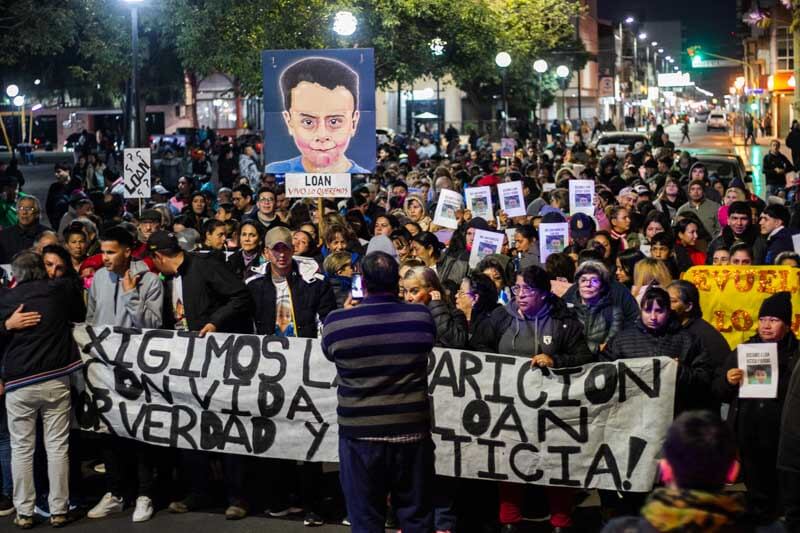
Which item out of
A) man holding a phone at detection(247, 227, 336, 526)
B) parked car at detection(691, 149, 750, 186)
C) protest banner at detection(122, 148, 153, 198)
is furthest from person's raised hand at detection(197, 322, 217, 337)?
parked car at detection(691, 149, 750, 186)

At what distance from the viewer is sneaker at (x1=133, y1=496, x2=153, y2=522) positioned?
8.70 m

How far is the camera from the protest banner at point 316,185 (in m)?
13.9

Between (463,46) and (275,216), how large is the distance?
2224 centimetres

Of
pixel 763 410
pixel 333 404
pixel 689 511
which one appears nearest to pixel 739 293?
pixel 763 410

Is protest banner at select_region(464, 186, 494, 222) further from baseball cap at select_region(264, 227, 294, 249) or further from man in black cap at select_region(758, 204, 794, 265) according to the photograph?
baseball cap at select_region(264, 227, 294, 249)

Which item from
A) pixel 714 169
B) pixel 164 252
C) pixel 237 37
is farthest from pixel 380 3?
pixel 164 252

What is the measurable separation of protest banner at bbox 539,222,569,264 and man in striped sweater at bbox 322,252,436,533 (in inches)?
243

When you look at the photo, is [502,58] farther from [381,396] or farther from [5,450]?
[381,396]

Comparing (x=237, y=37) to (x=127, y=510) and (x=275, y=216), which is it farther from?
(x=127, y=510)

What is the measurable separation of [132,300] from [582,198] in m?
8.01

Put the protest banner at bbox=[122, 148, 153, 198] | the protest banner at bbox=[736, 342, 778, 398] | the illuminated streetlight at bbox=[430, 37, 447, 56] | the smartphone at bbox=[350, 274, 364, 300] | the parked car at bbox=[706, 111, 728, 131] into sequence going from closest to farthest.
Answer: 1. the protest banner at bbox=[736, 342, 778, 398]
2. the smartphone at bbox=[350, 274, 364, 300]
3. the protest banner at bbox=[122, 148, 153, 198]
4. the illuminated streetlight at bbox=[430, 37, 447, 56]
5. the parked car at bbox=[706, 111, 728, 131]

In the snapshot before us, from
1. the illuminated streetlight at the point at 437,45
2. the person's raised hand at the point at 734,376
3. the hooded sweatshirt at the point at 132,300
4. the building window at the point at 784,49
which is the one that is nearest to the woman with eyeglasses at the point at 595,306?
the person's raised hand at the point at 734,376

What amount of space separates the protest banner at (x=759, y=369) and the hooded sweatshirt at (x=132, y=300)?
4.16 meters

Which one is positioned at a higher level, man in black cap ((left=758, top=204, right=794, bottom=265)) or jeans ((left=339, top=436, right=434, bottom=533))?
man in black cap ((left=758, top=204, right=794, bottom=265))
